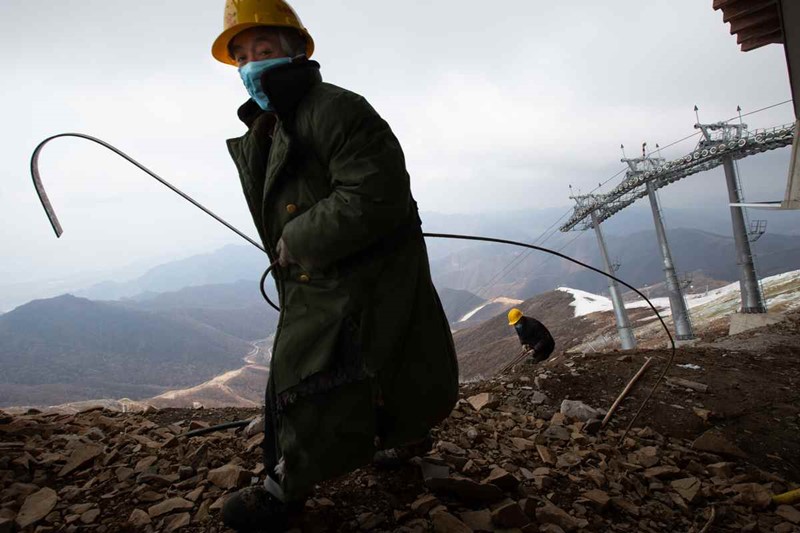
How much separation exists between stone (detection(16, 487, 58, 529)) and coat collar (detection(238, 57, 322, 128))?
9.78 feet

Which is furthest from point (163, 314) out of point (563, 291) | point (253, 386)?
point (563, 291)

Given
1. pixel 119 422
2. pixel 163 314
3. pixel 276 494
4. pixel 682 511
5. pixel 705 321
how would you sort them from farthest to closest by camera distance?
pixel 163 314
pixel 705 321
pixel 119 422
pixel 682 511
pixel 276 494

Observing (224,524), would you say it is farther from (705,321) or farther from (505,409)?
(705,321)

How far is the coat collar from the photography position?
1.90m

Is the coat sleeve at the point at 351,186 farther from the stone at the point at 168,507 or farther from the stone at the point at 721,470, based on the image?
the stone at the point at 721,470

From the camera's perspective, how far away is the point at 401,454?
3084 mm

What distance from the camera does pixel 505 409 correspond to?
505 cm

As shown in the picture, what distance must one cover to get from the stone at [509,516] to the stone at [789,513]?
2.17 metres

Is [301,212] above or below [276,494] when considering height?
above

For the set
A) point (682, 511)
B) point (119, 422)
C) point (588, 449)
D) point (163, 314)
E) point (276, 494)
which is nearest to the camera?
point (276, 494)

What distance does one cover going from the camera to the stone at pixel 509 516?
264 cm

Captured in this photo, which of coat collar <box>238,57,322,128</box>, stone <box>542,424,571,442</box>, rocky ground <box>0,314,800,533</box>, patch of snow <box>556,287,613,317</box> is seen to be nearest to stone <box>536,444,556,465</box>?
rocky ground <box>0,314,800,533</box>

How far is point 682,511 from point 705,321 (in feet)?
131

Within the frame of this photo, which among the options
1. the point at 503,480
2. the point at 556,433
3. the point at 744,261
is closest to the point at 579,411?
the point at 556,433
